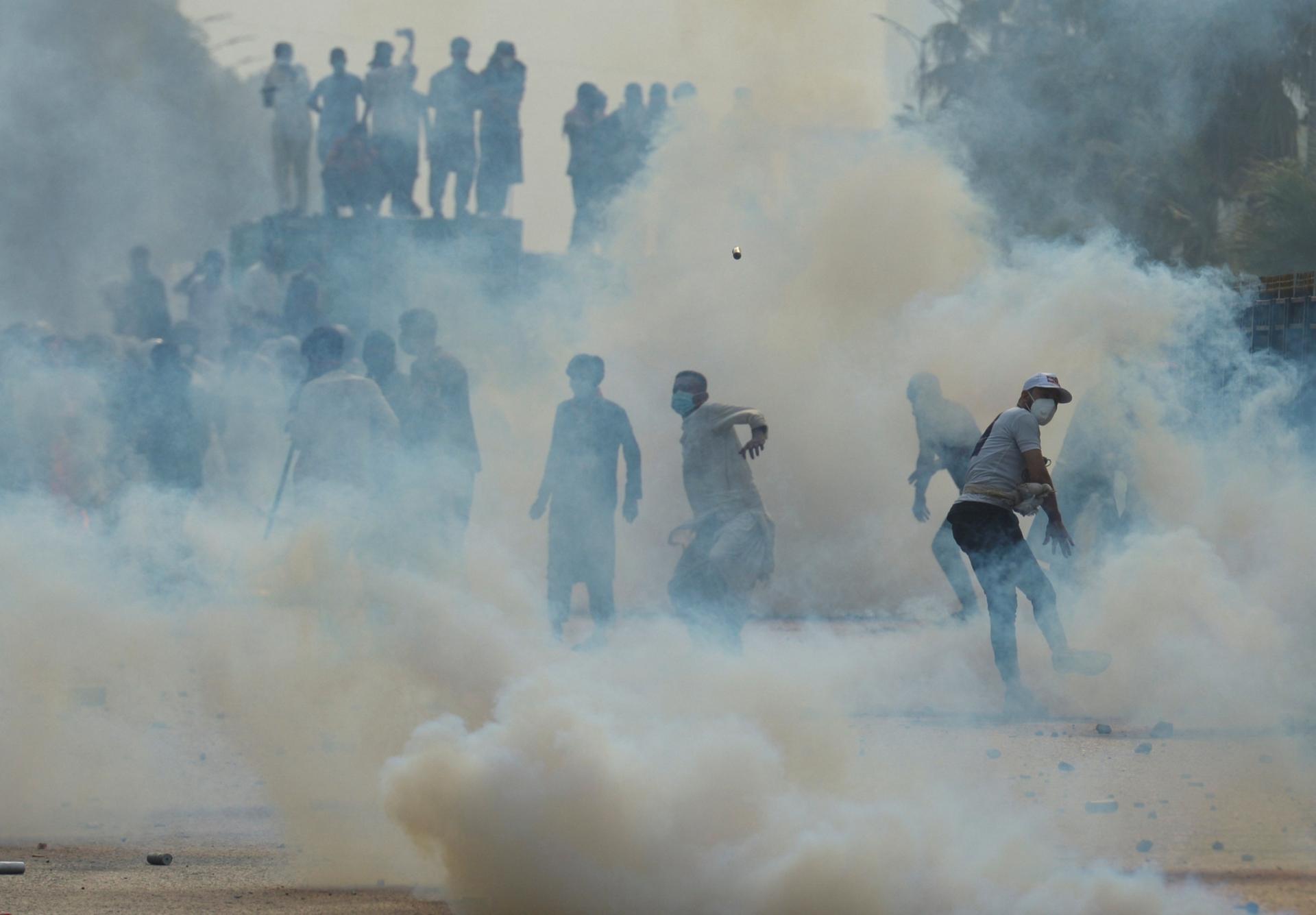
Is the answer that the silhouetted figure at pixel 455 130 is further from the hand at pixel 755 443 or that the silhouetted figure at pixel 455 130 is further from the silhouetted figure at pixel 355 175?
the hand at pixel 755 443

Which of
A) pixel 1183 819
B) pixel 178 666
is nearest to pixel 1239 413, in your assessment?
pixel 1183 819

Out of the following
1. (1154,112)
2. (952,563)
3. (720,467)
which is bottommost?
(952,563)

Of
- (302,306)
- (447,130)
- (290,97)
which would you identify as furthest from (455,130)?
(302,306)

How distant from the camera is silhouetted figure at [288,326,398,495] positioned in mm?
6953

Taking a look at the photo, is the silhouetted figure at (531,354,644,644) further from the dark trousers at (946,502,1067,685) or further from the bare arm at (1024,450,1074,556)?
the bare arm at (1024,450,1074,556)

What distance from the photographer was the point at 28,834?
5156 millimetres

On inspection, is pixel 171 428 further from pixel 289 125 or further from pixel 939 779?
pixel 289 125

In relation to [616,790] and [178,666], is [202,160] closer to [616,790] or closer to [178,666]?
[178,666]

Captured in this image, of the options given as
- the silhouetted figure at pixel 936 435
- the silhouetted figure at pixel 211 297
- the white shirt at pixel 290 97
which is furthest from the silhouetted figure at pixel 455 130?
the silhouetted figure at pixel 936 435

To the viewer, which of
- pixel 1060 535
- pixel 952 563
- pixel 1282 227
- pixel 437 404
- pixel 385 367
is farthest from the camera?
pixel 1282 227

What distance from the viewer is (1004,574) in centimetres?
702

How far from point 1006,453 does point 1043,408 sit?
233 millimetres

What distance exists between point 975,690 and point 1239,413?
3.10m

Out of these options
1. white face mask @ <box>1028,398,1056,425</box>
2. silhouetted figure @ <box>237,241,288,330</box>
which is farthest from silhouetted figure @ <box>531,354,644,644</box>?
silhouetted figure @ <box>237,241,288,330</box>
